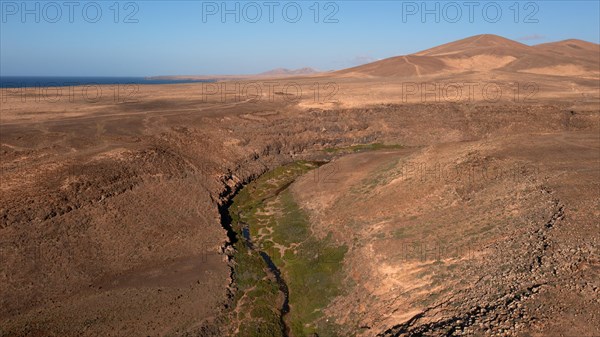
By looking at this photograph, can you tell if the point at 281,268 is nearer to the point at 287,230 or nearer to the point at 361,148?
the point at 287,230

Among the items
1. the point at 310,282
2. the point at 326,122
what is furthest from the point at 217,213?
the point at 326,122

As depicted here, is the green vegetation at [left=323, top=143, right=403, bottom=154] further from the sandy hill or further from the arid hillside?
the sandy hill

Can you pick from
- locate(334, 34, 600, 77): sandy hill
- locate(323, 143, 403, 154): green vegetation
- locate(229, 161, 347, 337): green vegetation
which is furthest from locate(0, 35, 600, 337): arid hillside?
locate(334, 34, 600, 77): sandy hill

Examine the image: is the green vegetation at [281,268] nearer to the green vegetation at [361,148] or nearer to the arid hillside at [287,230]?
the arid hillside at [287,230]

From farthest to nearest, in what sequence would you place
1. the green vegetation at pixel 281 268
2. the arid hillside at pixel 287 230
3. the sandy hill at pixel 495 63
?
the sandy hill at pixel 495 63 < the green vegetation at pixel 281 268 < the arid hillside at pixel 287 230

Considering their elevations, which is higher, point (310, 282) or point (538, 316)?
point (538, 316)

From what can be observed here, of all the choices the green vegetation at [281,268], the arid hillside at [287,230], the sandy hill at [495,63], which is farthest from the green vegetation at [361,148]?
the sandy hill at [495,63]

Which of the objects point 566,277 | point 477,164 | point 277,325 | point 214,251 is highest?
point 477,164

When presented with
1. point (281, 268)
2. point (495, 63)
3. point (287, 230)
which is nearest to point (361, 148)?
point (287, 230)

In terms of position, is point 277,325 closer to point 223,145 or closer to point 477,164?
point 477,164
